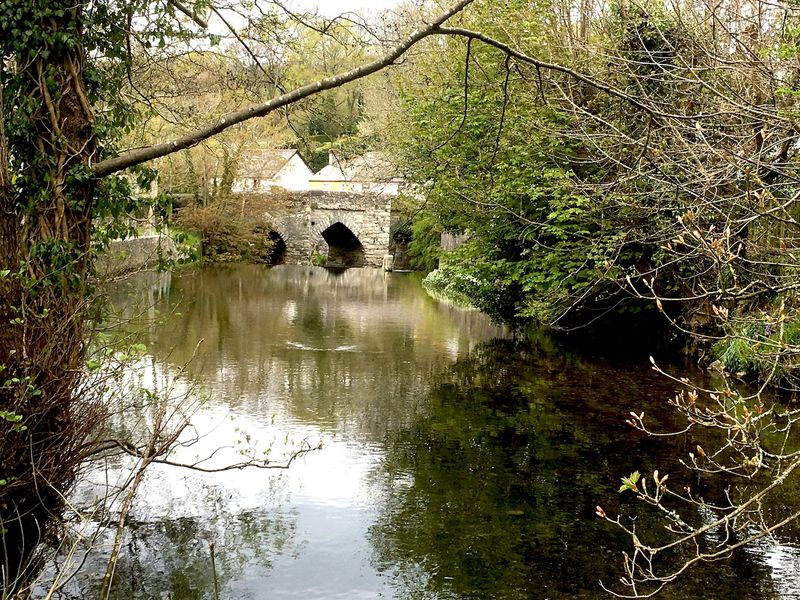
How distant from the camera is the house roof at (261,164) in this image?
32.2 m

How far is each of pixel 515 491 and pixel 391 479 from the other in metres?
1.08

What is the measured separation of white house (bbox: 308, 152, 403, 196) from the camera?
2184 centimetres

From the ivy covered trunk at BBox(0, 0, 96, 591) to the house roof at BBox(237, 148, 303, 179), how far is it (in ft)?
90.2

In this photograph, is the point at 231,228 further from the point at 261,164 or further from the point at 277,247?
the point at 277,247

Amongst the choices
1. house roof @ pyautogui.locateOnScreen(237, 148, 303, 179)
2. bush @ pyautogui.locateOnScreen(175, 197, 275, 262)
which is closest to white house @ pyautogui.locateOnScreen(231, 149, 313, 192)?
house roof @ pyautogui.locateOnScreen(237, 148, 303, 179)

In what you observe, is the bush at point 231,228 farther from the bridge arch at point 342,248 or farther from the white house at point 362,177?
the bridge arch at point 342,248

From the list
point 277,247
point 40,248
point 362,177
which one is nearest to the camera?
point 40,248

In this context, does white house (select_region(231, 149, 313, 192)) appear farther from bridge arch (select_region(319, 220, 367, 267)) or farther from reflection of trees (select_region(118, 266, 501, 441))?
reflection of trees (select_region(118, 266, 501, 441))

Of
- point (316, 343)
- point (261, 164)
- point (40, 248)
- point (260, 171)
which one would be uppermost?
point (261, 164)

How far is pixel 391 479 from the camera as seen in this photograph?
745 cm

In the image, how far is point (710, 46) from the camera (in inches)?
336

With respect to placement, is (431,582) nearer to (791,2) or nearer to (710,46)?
(791,2)

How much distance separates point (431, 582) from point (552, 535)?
1.26 m

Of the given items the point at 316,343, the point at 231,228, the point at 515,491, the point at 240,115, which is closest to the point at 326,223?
the point at 231,228
